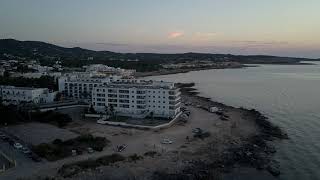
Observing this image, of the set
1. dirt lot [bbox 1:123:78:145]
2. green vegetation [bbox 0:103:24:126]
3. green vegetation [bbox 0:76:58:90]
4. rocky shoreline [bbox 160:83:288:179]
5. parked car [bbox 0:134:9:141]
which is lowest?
rocky shoreline [bbox 160:83:288:179]

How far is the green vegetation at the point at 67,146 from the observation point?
24344 millimetres

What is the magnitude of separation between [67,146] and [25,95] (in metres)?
19.9

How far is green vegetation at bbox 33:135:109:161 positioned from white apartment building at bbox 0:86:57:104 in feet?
57.5

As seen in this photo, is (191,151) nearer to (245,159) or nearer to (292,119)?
(245,159)

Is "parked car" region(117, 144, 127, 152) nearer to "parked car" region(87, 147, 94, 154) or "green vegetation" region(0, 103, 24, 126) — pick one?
"parked car" region(87, 147, 94, 154)

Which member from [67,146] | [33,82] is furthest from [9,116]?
[33,82]

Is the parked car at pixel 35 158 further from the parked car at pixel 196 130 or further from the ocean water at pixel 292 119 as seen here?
the ocean water at pixel 292 119

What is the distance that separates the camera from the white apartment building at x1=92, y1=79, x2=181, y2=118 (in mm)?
36812

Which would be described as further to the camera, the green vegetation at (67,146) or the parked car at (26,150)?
the parked car at (26,150)

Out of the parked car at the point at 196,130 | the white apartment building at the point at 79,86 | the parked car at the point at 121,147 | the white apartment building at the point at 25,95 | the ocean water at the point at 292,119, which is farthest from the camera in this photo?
the white apartment building at the point at 79,86

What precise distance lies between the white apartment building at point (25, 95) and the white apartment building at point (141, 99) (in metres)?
9.15

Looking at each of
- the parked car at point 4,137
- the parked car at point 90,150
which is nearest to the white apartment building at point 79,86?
the parked car at point 4,137

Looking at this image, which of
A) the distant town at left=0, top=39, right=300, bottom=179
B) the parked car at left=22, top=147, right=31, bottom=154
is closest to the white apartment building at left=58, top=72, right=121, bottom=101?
the distant town at left=0, top=39, right=300, bottom=179

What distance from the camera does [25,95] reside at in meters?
44.0
